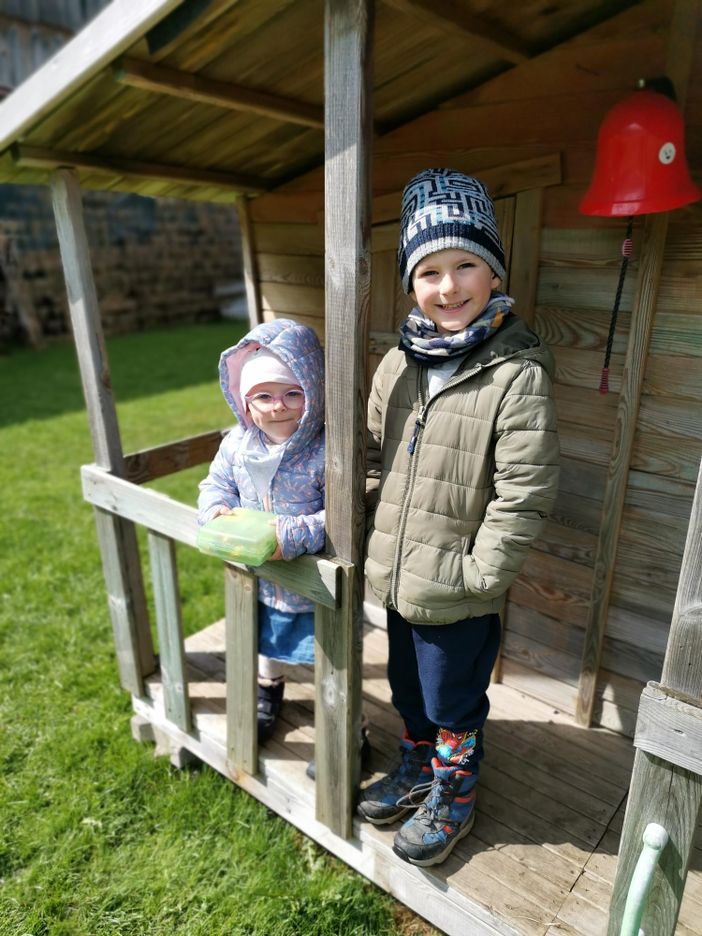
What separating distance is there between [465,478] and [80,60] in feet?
4.96

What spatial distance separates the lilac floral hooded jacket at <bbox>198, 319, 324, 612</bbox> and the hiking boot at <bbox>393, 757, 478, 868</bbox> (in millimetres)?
715

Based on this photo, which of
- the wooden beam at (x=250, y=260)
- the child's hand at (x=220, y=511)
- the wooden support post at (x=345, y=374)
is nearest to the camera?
the wooden support post at (x=345, y=374)

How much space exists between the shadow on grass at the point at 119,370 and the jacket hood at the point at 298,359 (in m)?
6.32

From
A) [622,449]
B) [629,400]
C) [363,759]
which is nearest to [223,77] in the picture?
[629,400]

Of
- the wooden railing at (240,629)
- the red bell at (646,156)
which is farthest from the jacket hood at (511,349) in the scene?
the wooden railing at (240,629)

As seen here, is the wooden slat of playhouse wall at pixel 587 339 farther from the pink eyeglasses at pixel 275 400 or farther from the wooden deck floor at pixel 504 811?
the pink eyeglasses at pixel 275 400

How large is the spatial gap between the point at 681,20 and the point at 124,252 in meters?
11.2

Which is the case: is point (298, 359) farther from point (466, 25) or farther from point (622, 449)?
point (622, 449)

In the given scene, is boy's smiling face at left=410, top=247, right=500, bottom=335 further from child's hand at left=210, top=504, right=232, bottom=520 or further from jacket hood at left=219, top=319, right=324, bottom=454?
child's hand at left=210, top=504, right=232, bottom=520

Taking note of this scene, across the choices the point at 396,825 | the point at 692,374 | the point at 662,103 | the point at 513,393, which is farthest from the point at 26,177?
the point at 396,825

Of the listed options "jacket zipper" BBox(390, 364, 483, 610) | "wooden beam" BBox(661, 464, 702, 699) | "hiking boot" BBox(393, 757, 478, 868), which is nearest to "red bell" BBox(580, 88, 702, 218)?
"jacket zipper" BBox(390, 364, 483, 610)

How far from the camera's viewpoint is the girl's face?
7.24 feet

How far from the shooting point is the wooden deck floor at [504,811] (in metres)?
2.11

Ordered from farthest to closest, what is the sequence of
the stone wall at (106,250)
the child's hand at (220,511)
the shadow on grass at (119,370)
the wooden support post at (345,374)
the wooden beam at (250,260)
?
the stone wall at (106,250) → the shadow on grass at (119,370) → the wooden beam at (250,260) → the child's hand at (220,511) → the wooden support post at (345,374)
